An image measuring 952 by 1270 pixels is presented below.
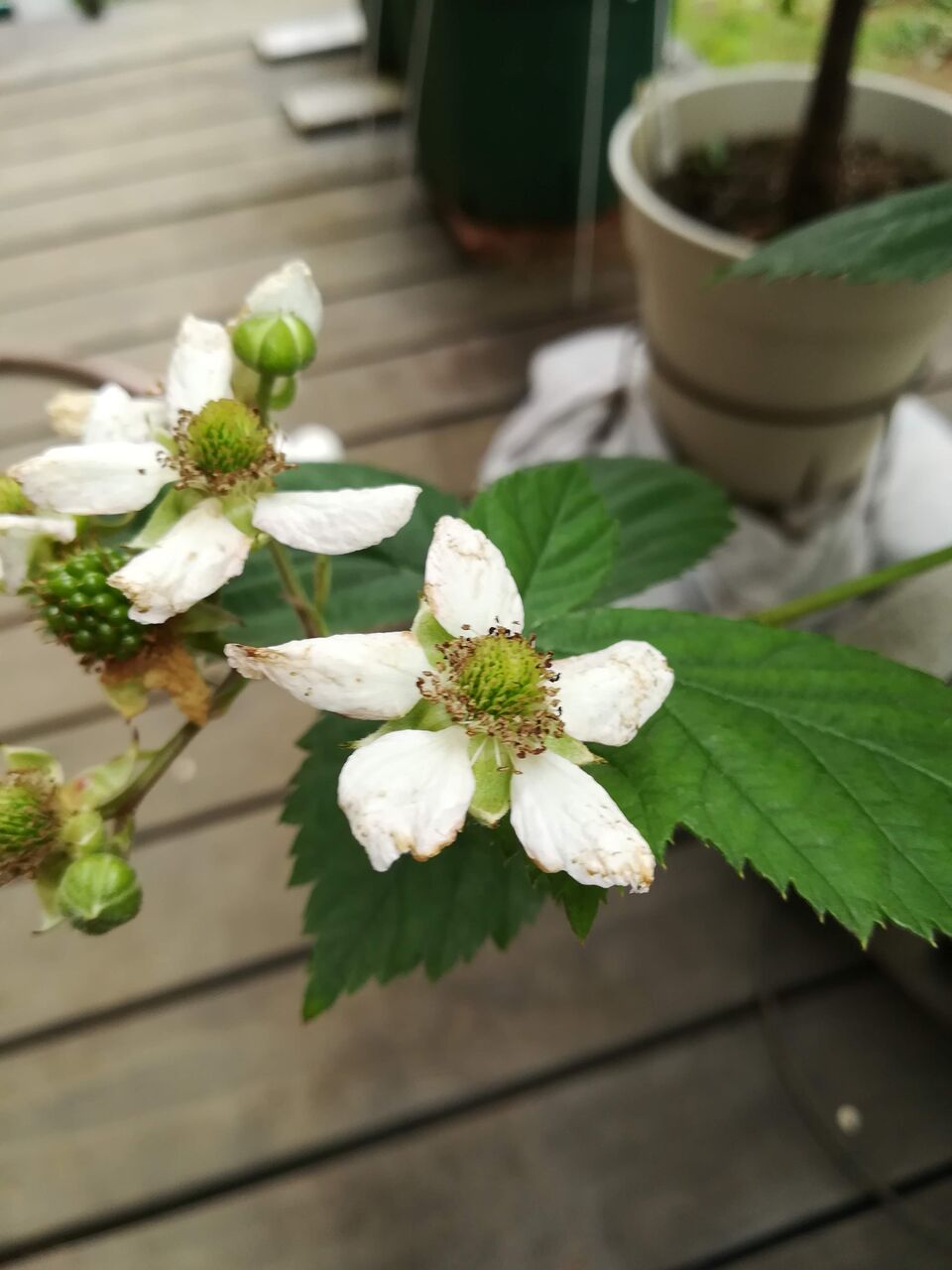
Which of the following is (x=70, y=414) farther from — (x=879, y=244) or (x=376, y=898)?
(x=879, y=244)

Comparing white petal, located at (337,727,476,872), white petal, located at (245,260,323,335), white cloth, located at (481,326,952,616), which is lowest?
white cloth, located at (481,326,952,616)

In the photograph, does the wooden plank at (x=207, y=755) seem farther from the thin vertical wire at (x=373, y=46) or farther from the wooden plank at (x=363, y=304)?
the thin vertical wire at (x=373, y=46)

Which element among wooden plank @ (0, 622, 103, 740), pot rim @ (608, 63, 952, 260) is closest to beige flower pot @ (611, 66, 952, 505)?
pot rim @ (608, 63, 952, 260)

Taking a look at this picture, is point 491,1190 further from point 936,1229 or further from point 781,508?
point 781,508

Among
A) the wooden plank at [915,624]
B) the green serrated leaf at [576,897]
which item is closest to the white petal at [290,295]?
the green serrated leaf at [576,897]

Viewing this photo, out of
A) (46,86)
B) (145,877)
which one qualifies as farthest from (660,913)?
(46,86)

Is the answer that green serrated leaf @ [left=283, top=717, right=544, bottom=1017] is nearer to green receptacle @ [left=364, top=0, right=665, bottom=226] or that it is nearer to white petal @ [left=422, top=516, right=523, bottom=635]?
white petal @ [left=422, top=516, right=523, bottom=635]
